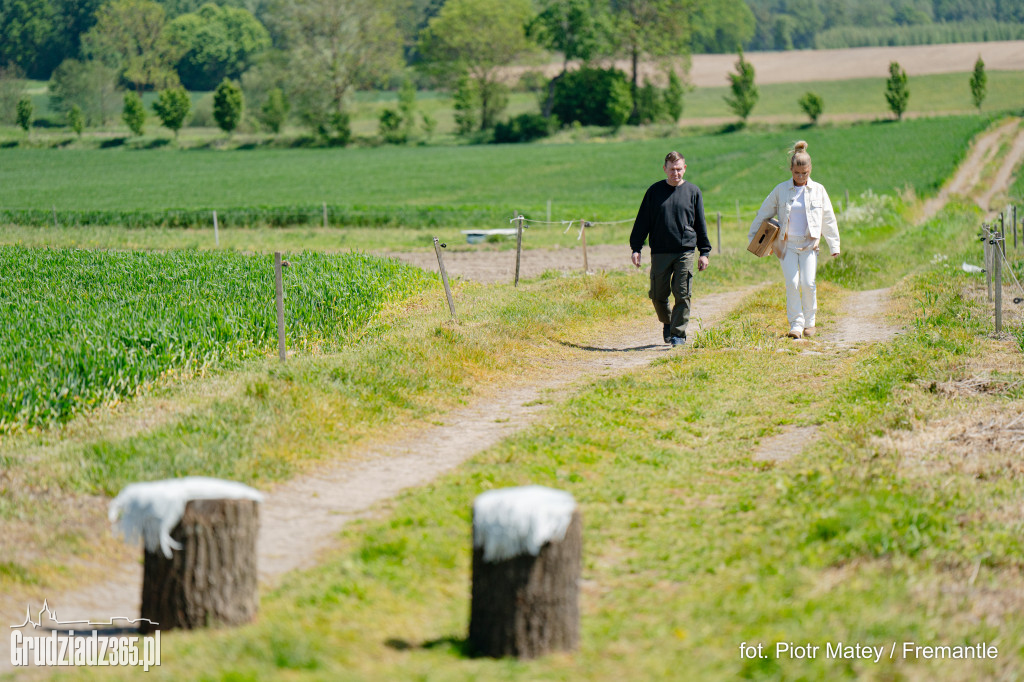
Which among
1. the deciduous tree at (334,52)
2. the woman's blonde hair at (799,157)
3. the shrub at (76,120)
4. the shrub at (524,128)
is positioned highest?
the deciduous tree at (334,52)

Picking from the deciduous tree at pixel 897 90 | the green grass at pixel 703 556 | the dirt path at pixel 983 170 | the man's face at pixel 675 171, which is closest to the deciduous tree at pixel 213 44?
the deciduous tree at pixel 897 90

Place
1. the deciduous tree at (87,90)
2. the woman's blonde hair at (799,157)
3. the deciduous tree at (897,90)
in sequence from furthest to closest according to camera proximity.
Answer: the deciduous tree at (87,90), the deciduous tree at (897,90), the woman's blonde hair at (799,157)

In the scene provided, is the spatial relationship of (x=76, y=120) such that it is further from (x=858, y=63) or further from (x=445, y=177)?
(x=858, y=63)

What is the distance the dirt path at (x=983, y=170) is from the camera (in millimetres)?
39812

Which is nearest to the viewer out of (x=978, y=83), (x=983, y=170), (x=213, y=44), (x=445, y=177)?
(x=983, y=170)

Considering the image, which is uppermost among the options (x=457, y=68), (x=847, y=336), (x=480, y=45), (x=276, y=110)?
(x=480, y=45)

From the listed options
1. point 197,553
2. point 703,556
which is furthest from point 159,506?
point 703,556

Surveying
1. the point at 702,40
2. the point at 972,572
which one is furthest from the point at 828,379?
the point at 702,40

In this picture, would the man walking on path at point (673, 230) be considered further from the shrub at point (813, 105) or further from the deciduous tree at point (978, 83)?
the deciduous tree at point (978, 83)

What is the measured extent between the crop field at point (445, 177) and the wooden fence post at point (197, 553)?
29.8m

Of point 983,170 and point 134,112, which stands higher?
point 134,112

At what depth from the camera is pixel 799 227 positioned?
11008 millimetres

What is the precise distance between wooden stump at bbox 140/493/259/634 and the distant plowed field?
91.2 metres

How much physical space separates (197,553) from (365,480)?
2507 millimetres
